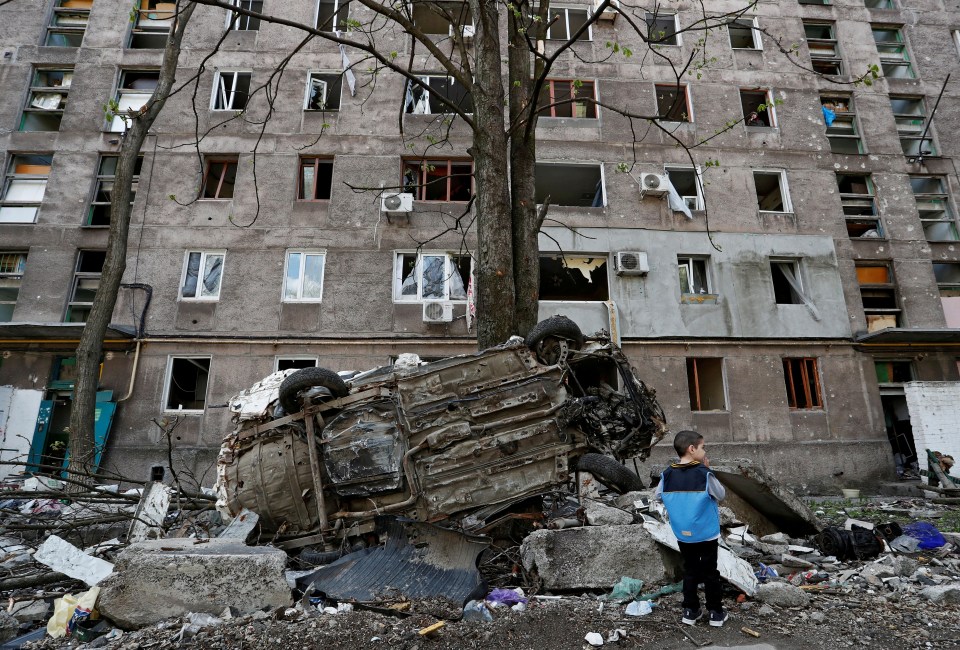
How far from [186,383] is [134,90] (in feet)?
29.7

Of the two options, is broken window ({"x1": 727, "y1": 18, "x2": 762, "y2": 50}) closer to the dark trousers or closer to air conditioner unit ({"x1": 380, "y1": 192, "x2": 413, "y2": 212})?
air conditioner unit ({"x1": 380, "y1": 192, "x2": 413, "y2": 212})

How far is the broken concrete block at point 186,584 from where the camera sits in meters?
3.65

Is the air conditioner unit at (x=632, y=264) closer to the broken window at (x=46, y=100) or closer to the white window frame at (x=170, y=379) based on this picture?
the white window frame at (x=170, y=379)

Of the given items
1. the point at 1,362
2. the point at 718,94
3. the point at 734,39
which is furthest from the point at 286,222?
the point at 734,39

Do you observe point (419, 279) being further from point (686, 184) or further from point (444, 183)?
point (686, 184)

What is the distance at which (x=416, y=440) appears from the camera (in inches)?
195

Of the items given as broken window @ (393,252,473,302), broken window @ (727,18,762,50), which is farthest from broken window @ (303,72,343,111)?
broken window @ (727,18,762,50)

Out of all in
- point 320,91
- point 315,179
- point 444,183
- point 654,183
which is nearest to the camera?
point 654,183

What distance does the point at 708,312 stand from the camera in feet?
45.2

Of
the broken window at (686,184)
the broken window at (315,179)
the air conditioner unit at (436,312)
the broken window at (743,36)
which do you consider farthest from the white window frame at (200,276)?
the broken window at (743,36)

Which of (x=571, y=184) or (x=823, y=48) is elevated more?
(x=823, y=48)

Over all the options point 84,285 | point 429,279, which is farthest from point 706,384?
point 84,285

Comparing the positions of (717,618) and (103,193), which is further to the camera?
(103,193)

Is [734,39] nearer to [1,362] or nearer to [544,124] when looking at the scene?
[544,124]
